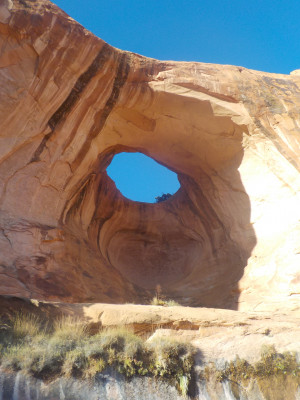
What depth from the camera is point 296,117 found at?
944cm

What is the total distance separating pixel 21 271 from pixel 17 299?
2137mm

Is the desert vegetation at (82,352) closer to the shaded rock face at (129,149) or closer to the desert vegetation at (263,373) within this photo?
the desert vegetation at (263,373)

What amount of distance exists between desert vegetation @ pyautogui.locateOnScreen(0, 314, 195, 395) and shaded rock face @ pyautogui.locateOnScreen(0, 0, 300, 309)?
2.20 metres

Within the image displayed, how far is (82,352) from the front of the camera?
162 inches

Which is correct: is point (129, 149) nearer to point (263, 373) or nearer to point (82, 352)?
point (82, 352)

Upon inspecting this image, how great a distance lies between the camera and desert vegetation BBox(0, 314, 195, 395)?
12.7 feet

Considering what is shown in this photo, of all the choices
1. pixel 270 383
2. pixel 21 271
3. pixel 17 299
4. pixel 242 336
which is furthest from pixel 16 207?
pixel 270 383

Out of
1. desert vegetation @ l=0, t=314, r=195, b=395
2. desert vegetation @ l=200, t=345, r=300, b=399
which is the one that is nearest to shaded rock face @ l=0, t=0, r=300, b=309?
desert vegetation @ l=0, t=314, r=195, b=395

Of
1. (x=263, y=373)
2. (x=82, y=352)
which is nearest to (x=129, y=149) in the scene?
(x=82, y=352)

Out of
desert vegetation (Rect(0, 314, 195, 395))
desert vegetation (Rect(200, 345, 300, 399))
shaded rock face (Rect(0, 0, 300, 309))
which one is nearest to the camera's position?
A: desert vegetation (Rect(0, 314, 195, 395))

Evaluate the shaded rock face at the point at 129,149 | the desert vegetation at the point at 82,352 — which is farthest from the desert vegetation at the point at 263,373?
the shaded rock face at the point at 129,149

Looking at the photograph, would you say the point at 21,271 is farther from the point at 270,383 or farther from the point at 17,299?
the point at 270,383

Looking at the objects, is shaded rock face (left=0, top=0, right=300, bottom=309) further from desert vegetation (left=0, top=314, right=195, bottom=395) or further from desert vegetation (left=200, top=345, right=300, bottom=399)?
desert vegetation (left=200, top=345, right=300, bottom=399)

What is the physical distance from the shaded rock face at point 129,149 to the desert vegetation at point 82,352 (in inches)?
86.7
